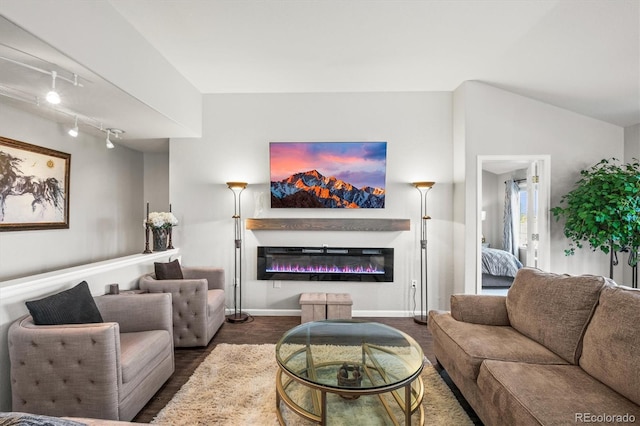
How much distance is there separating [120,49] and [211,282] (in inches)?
99.5

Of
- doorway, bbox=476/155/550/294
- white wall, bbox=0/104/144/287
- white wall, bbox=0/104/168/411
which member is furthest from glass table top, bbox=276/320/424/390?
white wall, bbox=0/104/144/287

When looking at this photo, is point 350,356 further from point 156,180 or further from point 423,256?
point 156,180

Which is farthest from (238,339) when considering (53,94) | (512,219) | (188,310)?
(512,219)

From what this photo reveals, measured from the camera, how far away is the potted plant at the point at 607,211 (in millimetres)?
2773

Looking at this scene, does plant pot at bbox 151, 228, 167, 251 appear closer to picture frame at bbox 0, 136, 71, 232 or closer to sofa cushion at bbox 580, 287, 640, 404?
picture frame at bbox 0, 136, 71, 232

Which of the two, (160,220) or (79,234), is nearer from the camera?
(160,220)

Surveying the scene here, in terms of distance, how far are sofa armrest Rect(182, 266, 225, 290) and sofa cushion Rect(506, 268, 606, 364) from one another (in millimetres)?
3054

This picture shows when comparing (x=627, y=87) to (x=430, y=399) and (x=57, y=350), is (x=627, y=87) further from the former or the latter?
(x=57, y=350)

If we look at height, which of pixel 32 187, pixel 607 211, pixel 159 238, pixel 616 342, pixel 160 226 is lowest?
pixel 616 342

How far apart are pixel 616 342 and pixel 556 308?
413 millimetres

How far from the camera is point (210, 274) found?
11.4 feet

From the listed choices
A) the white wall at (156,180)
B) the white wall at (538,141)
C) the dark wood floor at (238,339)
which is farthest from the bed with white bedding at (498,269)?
the white wall at (156,180)

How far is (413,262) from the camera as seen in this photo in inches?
149

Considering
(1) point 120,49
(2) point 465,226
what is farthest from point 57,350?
(2) point 465,226
